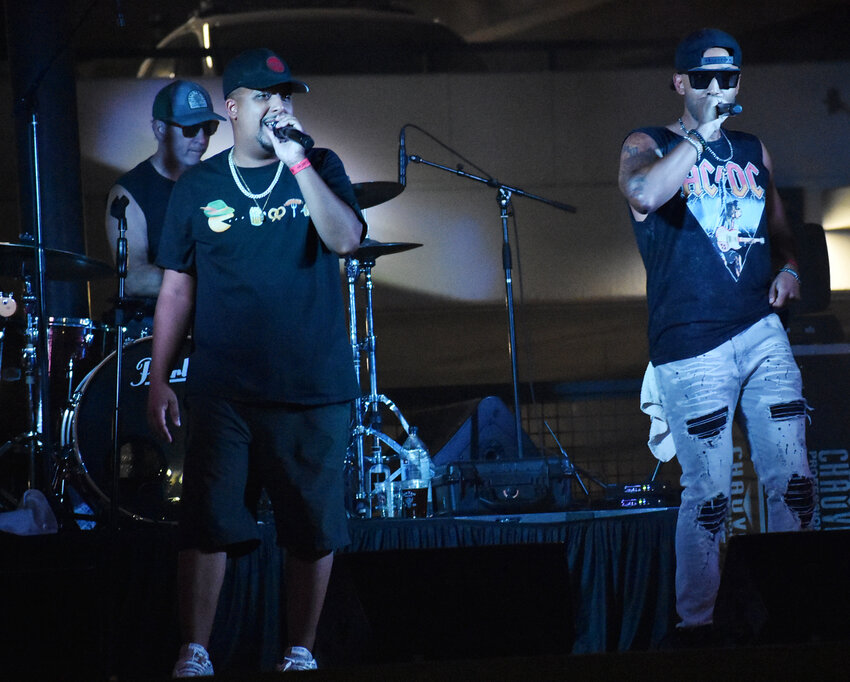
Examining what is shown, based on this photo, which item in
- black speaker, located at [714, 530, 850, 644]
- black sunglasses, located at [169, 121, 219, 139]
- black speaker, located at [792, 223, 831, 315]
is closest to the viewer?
black speaker, located at [714, 530, 850, 644]

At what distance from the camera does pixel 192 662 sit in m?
2.94

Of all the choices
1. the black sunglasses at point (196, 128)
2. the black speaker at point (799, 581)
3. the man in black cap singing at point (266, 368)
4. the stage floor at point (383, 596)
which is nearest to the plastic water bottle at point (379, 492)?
the stage floor at point (383, 596)

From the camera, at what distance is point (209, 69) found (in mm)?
7164

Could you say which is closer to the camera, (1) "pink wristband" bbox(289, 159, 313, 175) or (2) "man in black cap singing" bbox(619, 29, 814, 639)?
(1) "pink wristband" bbox(289, 159, 313, 175)

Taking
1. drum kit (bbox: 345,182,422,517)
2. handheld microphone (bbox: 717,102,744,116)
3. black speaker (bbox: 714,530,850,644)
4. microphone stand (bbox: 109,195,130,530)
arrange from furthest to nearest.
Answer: drum kit (bbox: 345,182,422,517), microphone stand (bbox: 109,195,130,530), handheld microphone (bbox: 717,102,744,116), black speaker (bbox: 714,530,850,644)

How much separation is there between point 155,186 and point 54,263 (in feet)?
1.82

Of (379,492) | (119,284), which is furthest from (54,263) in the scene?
(379,492)

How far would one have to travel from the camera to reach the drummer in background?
4.52 m

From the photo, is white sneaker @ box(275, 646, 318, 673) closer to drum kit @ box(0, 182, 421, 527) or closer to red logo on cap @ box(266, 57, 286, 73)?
drum kit @ box(0, 182, 421, 527)

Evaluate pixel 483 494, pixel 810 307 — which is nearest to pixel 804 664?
pixel 483 494

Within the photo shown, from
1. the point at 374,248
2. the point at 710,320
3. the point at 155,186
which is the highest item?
the point at 155,186

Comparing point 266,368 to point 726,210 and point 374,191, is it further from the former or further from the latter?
point 374,191

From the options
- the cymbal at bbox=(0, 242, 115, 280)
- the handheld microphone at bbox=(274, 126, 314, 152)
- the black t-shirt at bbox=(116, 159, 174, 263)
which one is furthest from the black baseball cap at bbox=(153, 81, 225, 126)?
the handheld microphone at bbox=(274, 126, 314, 152)

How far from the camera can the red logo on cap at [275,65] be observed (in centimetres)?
316
